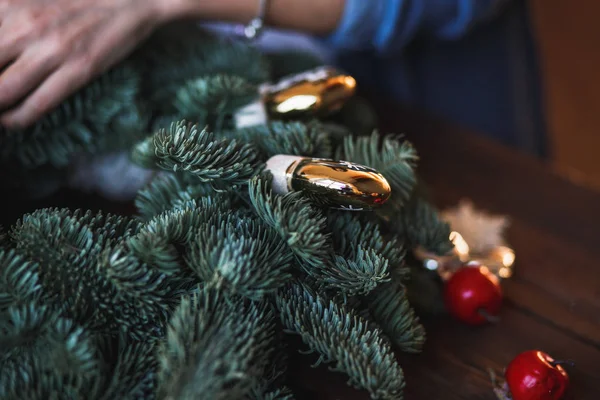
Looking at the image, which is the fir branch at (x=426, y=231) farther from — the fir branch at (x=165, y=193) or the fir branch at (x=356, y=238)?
the fir branch at (x=165, y=193)

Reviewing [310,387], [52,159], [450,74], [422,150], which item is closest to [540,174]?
[422,150]

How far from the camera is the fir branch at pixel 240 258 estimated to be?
0.30m

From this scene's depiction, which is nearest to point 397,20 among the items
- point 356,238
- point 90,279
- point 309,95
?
point 309,95

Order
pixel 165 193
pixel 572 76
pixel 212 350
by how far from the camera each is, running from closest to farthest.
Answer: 1. pixel 212 350
2. pixel 165 193
3. pixel 572 76

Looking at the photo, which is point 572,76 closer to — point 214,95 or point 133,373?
point 214,95

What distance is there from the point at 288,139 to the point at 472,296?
20 cm

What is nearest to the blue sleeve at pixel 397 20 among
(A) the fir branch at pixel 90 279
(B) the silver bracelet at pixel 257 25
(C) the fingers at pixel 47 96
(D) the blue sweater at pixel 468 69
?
(D) the blue sweater at pixel 468 69

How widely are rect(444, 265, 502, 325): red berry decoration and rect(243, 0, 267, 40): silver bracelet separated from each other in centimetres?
35

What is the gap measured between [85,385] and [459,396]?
26 centimetres

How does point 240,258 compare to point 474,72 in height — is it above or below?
above

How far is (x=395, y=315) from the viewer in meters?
0.37

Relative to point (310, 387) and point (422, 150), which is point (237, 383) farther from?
point (422, 150)

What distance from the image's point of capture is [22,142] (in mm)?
434

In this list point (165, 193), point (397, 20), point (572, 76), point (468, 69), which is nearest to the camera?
point (165, 193)
